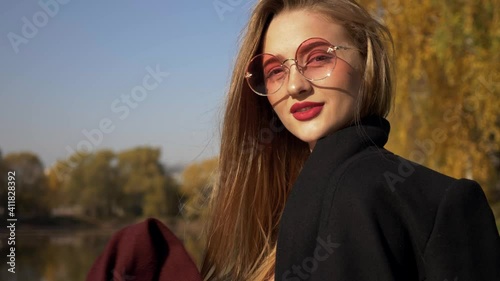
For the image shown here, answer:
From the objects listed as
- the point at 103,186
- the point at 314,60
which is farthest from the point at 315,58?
the point at 103,186

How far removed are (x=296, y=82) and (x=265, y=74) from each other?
0.39ft

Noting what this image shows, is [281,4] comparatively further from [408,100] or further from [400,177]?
[408,100]

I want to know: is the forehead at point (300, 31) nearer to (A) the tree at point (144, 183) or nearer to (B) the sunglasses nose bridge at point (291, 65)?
(B) the sunglasses nose bridge at point (291, 65)

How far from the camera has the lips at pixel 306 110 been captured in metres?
1.25

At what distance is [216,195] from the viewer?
1.53m

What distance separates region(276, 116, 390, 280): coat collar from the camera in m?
1.15

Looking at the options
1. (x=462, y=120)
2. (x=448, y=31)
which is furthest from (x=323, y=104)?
(x=462, y=120)

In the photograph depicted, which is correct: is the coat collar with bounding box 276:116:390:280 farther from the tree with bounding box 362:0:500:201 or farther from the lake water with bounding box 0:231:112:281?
the tree with bounding box 362:0:500:201

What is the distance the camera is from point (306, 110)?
1271 millimetres

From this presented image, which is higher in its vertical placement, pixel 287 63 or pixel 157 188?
pixel 287 63

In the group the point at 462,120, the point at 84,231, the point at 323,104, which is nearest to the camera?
the point at 323,104

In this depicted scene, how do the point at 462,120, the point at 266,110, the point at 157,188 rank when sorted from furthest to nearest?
1. the point at 157,188
2. the point at 462,120
3. the point at 266,110

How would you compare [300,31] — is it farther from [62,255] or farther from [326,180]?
[62,255]

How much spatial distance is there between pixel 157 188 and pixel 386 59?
32.7 feet
